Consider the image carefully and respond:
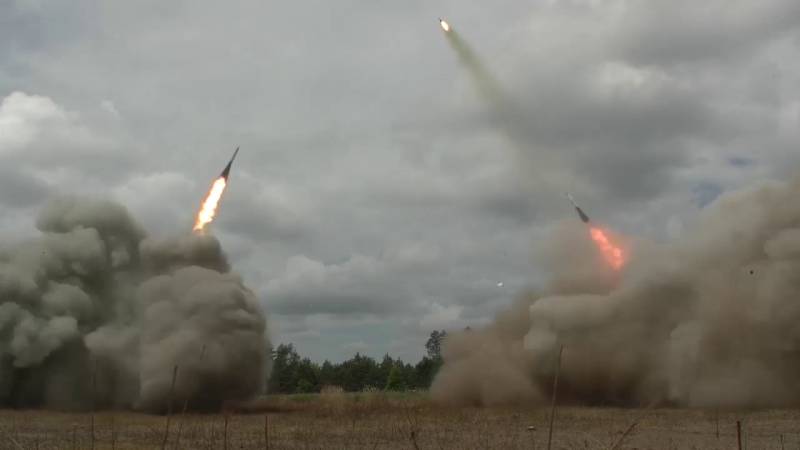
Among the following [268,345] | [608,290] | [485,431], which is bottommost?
[485,431]

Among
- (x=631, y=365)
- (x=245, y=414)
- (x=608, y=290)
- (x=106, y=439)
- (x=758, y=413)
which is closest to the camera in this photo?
(x=106, y=439)

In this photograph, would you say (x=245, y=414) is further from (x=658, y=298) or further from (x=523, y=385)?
(x=658, y=298)

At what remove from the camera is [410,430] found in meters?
19.6

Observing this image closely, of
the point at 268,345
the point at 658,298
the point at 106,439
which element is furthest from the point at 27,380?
the point at 658,298

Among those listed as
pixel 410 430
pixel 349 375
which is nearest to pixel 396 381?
pixel 349 375

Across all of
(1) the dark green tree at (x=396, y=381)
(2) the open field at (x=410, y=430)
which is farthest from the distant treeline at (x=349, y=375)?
(2) the open field at (x=410, y=430)

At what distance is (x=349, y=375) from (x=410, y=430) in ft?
239

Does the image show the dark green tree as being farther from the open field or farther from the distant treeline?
the open field

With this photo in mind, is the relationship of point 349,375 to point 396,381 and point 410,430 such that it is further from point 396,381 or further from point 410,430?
point 410,430

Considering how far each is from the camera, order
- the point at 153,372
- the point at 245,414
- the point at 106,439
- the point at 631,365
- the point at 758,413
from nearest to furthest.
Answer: the point at 106,439, the point at 758,413, the point at 245,414, the point at 153,372, the point at 631,365

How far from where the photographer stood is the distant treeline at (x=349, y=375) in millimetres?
80125

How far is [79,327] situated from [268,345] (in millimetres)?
8822

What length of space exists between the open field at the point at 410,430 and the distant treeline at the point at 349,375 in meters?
48.6

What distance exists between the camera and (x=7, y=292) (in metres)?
37.3
